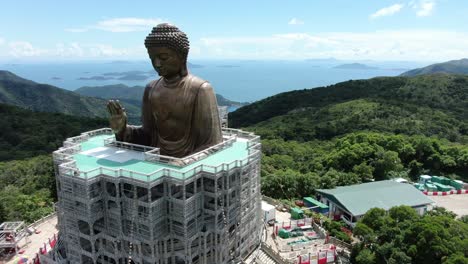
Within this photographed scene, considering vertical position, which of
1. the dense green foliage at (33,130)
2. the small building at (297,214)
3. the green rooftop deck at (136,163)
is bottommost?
the dense green foliage at (33,130)

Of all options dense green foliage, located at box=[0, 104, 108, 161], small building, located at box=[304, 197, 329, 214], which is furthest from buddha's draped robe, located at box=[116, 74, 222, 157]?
dense green foliage, located at box=[0, 104, 108, 161]

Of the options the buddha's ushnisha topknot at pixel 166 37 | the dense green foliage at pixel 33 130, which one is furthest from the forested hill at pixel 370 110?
the buddha's ushnisha topknot at pixel 166 37

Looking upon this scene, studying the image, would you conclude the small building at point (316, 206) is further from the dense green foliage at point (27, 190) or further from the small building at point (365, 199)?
the dense green foliage at point (27, 190)

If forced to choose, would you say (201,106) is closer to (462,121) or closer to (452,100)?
(462,121)

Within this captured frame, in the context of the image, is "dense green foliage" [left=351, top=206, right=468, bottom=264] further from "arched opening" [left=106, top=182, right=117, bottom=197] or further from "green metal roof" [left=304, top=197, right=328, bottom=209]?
"arched opening" [left=106, top=182, right=117, bottom=197]

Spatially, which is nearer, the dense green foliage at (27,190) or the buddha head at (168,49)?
the buddha head at (168,49)

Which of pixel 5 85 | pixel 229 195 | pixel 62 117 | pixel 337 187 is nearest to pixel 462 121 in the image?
pixel 337 187

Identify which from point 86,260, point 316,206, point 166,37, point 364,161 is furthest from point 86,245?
point 364,161

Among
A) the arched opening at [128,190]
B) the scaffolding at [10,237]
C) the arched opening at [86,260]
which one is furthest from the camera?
the scaffolding at [10,237]
